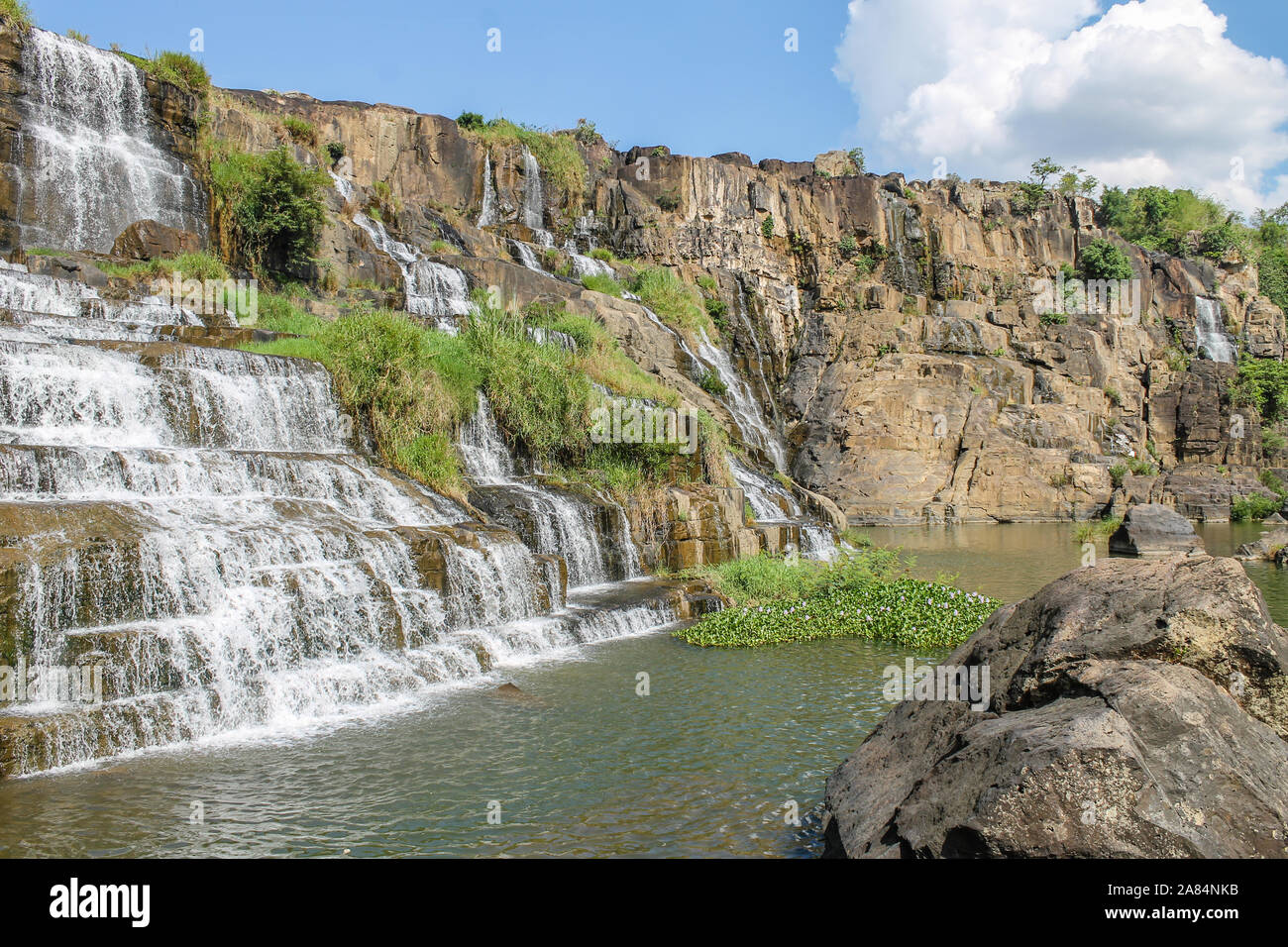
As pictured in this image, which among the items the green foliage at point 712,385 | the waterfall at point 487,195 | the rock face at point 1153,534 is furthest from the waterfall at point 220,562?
the waterfall at point 487,195

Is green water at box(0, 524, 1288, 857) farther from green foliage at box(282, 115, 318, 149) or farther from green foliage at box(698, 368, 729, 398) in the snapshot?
green foliage at box(282, 115, 318, 149)

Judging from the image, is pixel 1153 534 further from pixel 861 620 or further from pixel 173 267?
pixel 173 267

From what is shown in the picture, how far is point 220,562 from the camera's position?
9055mm

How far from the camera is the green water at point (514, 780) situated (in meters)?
5.58

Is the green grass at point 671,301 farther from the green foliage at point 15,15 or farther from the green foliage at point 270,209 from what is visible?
the green foliage at point 15,15

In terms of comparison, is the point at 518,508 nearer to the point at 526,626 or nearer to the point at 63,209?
the point at 526,626

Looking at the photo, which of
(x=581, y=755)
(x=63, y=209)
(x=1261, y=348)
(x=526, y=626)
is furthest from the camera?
(x=1261, y=348)

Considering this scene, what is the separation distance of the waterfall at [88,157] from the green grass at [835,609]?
15.9m

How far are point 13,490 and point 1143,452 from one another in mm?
38393

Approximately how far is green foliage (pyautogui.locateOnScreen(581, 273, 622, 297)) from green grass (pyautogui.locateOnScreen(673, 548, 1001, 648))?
15.6 metres

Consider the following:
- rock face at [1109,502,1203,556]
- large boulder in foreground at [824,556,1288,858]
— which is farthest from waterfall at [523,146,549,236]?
large boulder in foreground at [824,556,1288,858]

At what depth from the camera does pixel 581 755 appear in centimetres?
722

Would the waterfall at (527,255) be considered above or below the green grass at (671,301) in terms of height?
above
